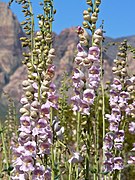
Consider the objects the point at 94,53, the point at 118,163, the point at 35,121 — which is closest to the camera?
the point at 35,121

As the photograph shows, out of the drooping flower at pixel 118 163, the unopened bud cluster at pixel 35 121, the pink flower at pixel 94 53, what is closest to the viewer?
the unopened bud cluster at pixel 35 121

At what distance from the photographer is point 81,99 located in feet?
11.3

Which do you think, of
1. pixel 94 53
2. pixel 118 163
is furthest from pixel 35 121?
pixel 118 163

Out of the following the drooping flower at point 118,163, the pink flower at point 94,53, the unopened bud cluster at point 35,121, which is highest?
the pink flower at point 94,53

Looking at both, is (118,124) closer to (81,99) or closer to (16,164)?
(81,99)

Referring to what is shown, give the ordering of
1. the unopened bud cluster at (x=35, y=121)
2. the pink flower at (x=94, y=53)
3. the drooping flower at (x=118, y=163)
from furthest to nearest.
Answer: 1. the drooping flower at (x=118, y=163)
2. the pink flower at (x=94, y=53)
3. the unopened bud cluster at (x=35, y=121)

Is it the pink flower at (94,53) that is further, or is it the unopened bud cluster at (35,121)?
the pink flower at (94,53)

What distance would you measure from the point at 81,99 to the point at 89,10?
70cm

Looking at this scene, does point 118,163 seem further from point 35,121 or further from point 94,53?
point 35,121

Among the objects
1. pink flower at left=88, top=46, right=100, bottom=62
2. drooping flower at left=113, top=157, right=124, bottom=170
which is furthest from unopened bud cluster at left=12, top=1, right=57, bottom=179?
drooping flower at left=113, top=157, right=124, bottom=170

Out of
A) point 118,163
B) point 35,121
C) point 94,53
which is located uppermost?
point 94,53

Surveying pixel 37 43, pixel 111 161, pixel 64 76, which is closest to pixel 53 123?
pixel 37 43

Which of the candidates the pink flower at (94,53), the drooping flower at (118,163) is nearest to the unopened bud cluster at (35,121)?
the pink flower at (94,53)

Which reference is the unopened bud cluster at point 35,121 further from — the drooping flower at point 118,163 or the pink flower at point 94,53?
the drooping flower at point 118,163
